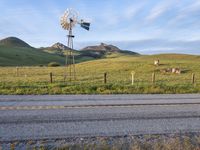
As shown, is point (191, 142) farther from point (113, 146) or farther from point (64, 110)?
point (64, 110)

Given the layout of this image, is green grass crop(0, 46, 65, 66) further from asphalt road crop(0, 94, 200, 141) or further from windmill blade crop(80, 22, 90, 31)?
asphalt road crop(0, 94, 200, 141)

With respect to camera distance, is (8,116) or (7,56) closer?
(8,116)

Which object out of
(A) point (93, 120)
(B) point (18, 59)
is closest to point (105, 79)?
(A) point (93, 120)

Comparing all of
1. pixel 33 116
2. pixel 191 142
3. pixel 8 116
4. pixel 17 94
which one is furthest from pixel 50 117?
pixel 17 94

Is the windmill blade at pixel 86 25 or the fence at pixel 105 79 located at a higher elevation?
the windmill blade at pixel 86 25

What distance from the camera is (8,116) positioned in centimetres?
980

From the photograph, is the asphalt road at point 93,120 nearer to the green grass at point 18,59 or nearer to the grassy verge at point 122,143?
the grassy verge at point 122,143

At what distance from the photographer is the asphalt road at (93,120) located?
798 centimetres

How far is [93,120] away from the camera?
30.9ft

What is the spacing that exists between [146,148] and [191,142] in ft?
3.80

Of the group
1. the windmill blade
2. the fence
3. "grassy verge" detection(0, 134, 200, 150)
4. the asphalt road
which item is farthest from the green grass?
"grassy verge" detection(0, 134, 200, 150)

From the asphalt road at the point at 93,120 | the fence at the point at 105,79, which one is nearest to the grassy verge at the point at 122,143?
the asphalt road at the point at 93,120

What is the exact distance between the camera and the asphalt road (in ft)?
26.2

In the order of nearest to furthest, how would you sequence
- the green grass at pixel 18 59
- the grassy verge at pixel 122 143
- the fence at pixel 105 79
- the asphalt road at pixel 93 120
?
the grassy verge at pixel 122 143
the asphalt road at pixel 93 120
the fence at pixel 105 79
the green grass at pixel 18 59
